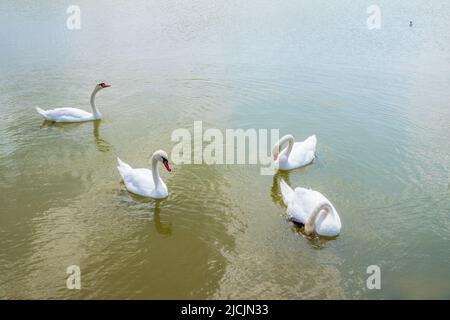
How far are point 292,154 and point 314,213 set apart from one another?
2.84 m

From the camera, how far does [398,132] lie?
39.3 feet

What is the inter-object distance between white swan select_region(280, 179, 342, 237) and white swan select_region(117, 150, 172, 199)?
2.56 metres

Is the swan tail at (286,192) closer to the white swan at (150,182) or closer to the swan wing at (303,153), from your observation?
the swan wing at (303,153)

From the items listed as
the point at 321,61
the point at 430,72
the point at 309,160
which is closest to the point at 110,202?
→ the point at 309,160

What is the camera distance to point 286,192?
8797 millimetres

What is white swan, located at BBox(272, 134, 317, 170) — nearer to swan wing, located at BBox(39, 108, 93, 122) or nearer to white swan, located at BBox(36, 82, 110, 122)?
white swan, located at BBox(36, 82, 110, 122)

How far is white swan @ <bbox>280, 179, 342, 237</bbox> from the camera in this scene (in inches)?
298

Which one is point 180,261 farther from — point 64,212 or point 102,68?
point 102,68

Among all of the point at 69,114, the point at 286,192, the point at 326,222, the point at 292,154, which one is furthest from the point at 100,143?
the point at 326,222

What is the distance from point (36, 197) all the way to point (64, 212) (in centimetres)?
89

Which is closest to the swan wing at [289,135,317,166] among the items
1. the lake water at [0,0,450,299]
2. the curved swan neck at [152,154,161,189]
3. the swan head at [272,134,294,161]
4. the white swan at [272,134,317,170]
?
the white swan at [272,134,317,170]

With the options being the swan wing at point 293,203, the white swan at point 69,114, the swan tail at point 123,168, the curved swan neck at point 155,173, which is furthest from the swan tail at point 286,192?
the white swan at point 69,114

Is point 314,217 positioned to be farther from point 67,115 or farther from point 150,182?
point 67,115

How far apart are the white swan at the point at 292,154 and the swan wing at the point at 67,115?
555cm
